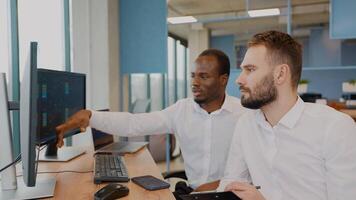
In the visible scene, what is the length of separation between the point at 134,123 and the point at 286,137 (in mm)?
917

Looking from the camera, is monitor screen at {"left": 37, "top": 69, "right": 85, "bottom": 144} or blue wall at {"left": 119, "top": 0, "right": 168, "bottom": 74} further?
blue wall at {"left": 119, "top": 0, "right": 168, "bottom": 74}

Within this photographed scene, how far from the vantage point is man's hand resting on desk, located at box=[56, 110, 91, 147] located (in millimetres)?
1528

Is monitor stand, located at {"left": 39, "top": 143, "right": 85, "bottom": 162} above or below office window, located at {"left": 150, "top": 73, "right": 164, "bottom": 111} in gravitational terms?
below

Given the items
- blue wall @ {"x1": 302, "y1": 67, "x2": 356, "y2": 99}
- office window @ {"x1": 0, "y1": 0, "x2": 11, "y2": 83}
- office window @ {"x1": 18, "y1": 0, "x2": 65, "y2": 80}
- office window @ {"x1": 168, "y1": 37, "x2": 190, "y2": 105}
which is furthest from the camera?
blue wall @ {"x1": 302, "y1": 67, "x2": 356, "y2": 99}

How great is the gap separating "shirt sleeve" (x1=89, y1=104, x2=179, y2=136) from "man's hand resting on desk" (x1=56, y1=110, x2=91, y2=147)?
8cm

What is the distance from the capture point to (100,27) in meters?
3.32

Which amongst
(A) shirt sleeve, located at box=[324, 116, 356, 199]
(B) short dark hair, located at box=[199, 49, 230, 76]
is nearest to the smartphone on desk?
(A) shirt sleeve, located at box=[324, 116, 356, 199]

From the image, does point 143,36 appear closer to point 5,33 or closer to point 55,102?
point 5,33

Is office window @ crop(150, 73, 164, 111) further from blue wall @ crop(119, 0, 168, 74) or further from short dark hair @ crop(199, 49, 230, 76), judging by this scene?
short dark hair @ crop(199, 49, 230, 76)

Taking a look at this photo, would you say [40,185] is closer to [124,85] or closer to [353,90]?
[124,85]

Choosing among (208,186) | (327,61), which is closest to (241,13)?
(327,61)

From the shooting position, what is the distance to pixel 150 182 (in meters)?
1.37

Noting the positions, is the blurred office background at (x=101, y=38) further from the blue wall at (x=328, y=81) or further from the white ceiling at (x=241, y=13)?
the blue wall at (x=328, y=81)

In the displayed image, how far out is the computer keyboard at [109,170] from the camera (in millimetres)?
1380
